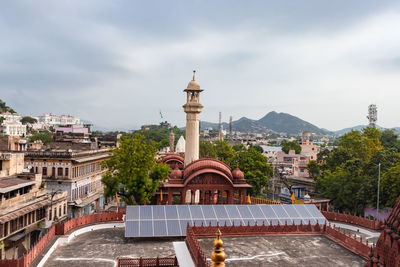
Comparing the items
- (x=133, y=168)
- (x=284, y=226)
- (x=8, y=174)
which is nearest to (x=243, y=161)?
(x=133, y=168)

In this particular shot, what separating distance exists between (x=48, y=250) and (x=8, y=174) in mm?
20829

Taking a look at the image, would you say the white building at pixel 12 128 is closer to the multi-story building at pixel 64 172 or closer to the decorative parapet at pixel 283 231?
the multi-story building at pixel 64 172

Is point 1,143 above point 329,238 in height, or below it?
above

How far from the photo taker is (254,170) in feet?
182

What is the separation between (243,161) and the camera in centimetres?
5653

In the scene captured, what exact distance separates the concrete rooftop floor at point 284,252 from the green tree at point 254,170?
3439 cm

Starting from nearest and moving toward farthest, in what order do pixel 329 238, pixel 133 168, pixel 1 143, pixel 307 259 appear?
1. pixel 307 259
2. pixel 329 238
3. pixel 133 168
4. pixel 1 143

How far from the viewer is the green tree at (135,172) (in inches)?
1344

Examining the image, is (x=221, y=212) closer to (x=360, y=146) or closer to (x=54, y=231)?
(x=54, y=231)

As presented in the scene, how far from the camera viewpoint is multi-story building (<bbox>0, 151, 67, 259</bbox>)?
29328mm

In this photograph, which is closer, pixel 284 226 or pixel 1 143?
pixel 284 226

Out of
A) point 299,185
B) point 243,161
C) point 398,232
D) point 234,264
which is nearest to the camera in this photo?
point 398,232

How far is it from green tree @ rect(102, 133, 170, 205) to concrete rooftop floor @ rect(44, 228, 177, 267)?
10004 millimetres

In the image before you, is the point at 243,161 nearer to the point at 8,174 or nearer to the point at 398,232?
the point at 8,174
